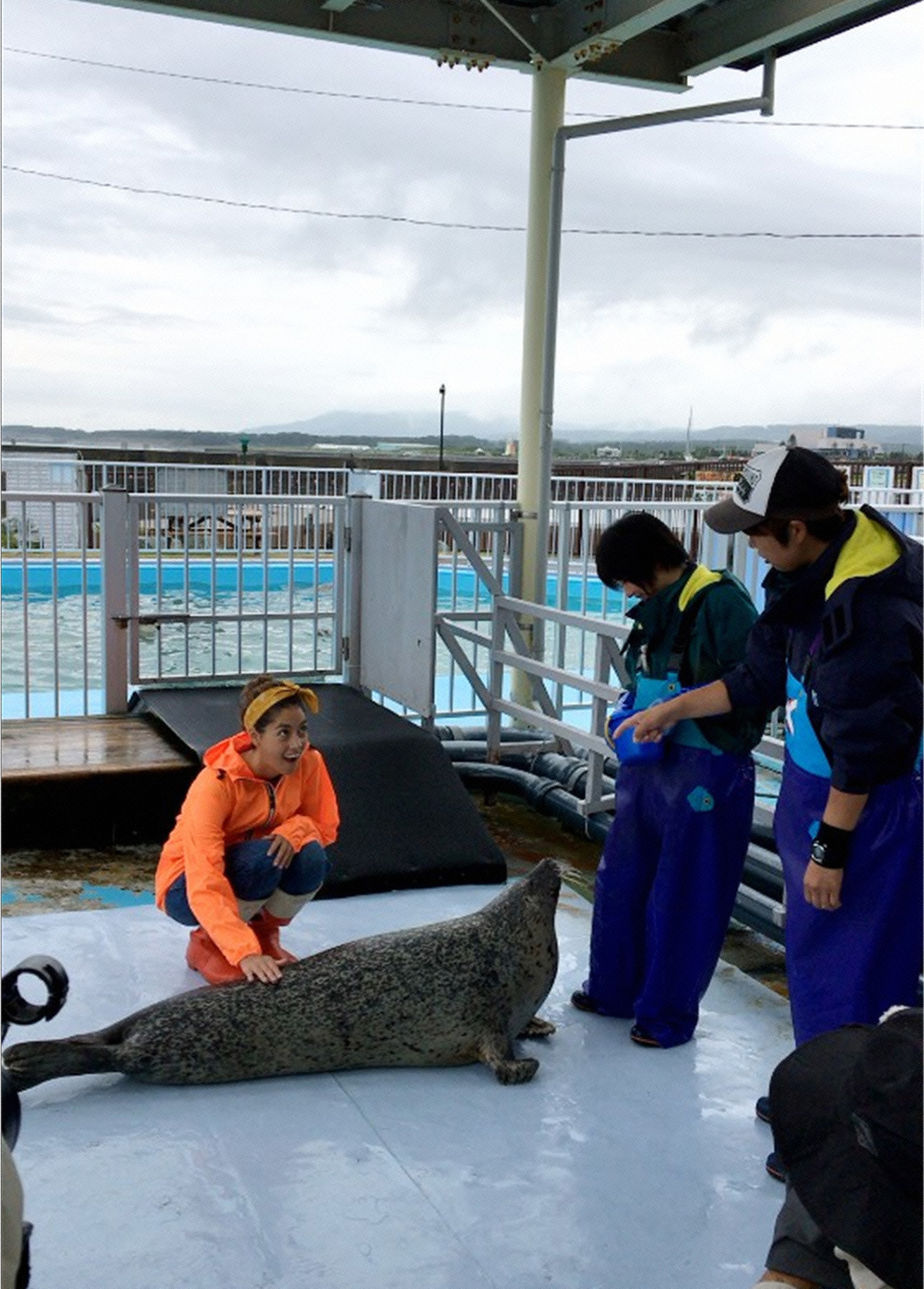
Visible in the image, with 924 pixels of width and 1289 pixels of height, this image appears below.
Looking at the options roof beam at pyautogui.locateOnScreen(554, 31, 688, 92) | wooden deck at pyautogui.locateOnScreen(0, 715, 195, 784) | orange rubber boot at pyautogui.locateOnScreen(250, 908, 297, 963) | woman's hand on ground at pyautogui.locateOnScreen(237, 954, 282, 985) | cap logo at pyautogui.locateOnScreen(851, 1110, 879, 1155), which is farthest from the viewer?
roof beam at pyautogui.locateOnScreen(554, 31, 688, 92)

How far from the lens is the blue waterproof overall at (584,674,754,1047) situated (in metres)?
3.75

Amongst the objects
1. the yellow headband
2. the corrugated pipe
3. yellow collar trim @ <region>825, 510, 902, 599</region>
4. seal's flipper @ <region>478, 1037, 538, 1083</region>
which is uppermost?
yellow collar trim @ <region>825, 510, 902, 599</region>

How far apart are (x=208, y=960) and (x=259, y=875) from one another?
0.43 m

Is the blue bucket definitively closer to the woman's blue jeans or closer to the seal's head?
the seal's head

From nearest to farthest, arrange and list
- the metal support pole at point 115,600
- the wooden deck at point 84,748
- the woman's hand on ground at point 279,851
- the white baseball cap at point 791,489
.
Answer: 1. the white baseball cap at point 791,489
2. the woman's hand on ground at point 279,851
3. the wooden deck at point 84,748
4. the metal support pole at point 115,600

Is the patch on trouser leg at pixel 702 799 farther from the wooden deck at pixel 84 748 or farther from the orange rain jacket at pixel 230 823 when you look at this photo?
the wooden deck at pixel 84 748

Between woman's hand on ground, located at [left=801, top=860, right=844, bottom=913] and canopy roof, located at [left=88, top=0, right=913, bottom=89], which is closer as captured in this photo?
woman's hand on ground, located at [left=801, top=860, right=844, bottom=913]

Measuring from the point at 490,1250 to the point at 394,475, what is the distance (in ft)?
39.9

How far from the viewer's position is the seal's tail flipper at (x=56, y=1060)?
3.37 m

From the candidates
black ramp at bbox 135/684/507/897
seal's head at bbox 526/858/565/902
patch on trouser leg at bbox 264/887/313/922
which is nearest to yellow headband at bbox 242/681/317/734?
patch on trouser leg at bbox 264/887/313/922

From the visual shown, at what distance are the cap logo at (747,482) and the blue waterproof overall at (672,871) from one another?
34.0 inches

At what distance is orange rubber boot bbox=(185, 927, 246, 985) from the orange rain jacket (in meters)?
0.16

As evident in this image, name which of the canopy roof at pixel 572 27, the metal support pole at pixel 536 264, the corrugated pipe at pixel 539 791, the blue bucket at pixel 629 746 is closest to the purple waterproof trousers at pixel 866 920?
the blue bucket at pixel 629 746

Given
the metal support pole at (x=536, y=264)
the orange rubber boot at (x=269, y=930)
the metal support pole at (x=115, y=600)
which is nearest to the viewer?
the orange rubber boot at (x=269, y=930)
